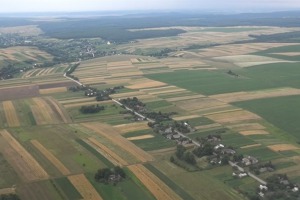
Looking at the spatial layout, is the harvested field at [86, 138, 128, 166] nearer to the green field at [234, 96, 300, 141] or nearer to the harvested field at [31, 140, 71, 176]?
the harvested field at [31, 140, 71, 176]

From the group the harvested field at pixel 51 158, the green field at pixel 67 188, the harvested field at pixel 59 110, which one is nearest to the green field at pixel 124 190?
the green field at pixel 67 188

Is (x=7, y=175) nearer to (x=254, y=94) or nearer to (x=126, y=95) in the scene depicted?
(x=126, y=95)

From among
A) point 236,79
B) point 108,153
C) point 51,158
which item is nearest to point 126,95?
point 236,79

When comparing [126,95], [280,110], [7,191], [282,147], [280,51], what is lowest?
[280,51]

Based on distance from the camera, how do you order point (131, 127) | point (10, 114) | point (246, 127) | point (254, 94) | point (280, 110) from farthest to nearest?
point (254, 94)
point (10, 114)
point (280, 110)
point (131, 127)
point (246, 127)

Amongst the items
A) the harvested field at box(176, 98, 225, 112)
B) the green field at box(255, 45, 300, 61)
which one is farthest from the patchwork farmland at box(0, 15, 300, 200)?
the green field at box(255, 45, 300, 61)

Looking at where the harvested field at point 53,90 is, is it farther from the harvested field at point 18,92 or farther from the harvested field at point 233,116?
the harvested field at point 233,116

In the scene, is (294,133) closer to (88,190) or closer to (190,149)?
(190,149)
